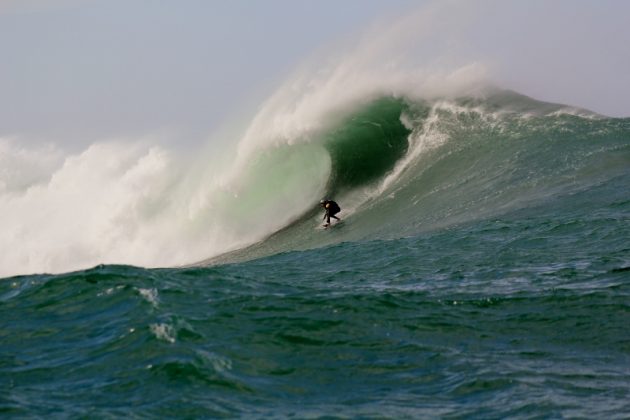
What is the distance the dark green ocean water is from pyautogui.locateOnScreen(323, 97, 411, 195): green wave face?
7.51 m

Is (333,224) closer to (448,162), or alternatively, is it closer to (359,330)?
(448,162)

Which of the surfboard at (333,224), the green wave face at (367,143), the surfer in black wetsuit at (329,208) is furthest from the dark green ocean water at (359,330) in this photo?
the green wave face at (367,143)

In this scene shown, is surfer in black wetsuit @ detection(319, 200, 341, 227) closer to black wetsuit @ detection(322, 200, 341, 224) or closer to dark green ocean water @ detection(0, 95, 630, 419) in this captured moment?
black wetsuit @ detection(322, 200, 341, 224)

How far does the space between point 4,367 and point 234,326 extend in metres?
2.24

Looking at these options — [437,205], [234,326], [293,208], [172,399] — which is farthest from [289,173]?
[172,399]

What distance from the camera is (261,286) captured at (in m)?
12.2

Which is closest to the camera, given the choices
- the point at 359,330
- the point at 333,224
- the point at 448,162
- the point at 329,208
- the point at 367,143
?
the point at 359,330

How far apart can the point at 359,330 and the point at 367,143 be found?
1805cm

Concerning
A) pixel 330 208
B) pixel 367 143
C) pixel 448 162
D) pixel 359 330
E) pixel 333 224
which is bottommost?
pixel 359 330

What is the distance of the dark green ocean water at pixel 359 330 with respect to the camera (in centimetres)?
792

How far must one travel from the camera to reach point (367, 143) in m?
27.9

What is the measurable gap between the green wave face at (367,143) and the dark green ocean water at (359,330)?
751cm

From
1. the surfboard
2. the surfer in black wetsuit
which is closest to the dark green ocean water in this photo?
the surfboard

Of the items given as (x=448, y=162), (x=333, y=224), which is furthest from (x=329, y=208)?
(x=448, y=162)
